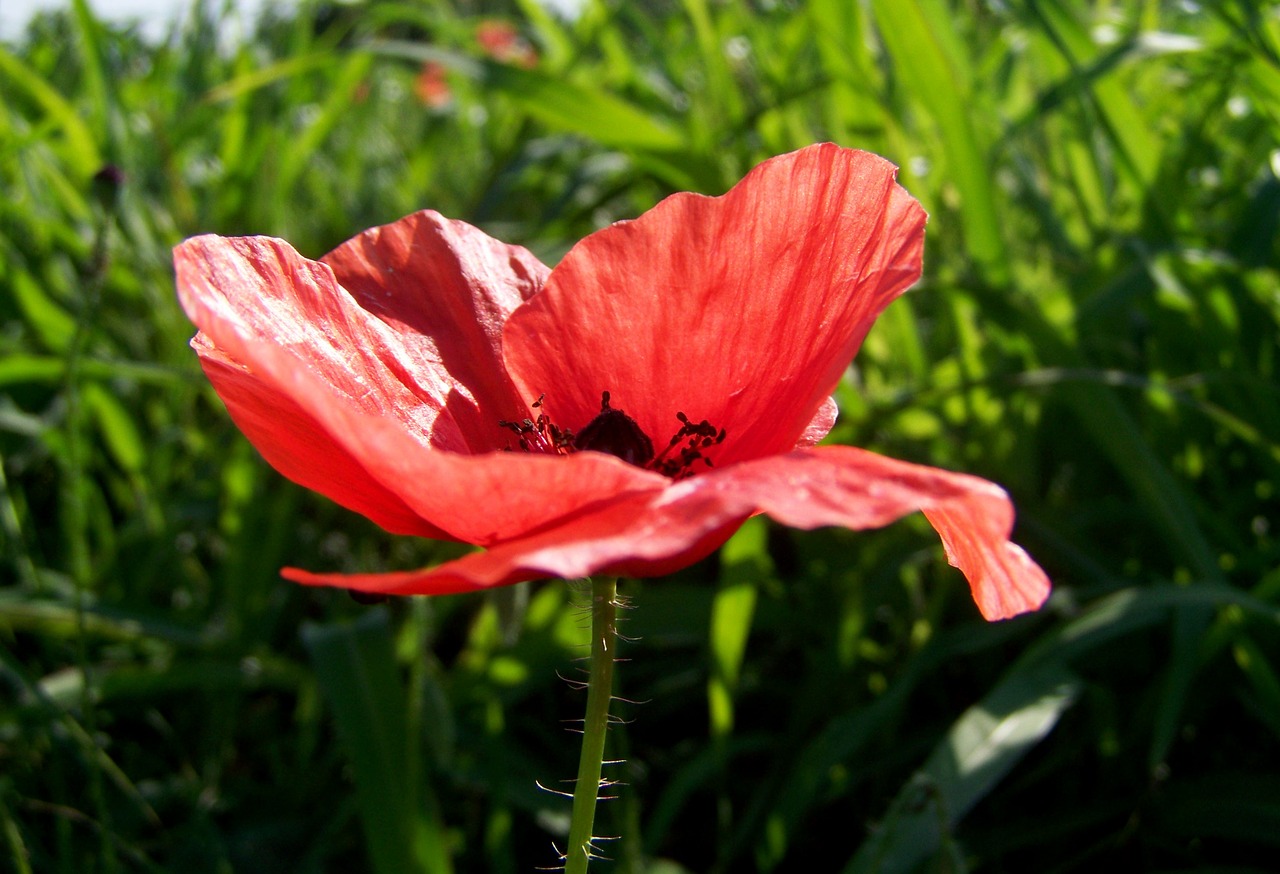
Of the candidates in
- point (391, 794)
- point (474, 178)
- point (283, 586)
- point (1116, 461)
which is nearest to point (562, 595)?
point (283, 586)

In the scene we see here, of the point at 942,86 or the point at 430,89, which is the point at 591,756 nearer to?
the point at 942,86

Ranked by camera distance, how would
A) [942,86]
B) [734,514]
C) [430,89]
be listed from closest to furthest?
[734,514]
[942,86]
[430,89]

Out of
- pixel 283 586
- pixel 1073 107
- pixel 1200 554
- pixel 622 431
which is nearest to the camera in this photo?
pixel 622 431

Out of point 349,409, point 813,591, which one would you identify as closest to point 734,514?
point 349,409

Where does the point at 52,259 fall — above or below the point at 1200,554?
above

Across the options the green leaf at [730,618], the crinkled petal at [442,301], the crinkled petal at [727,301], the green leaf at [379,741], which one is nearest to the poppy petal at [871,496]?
the crinkled petal at [727,301]

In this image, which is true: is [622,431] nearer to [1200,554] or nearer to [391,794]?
[391,794]
